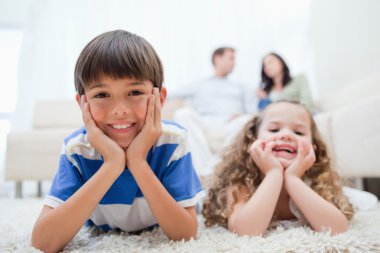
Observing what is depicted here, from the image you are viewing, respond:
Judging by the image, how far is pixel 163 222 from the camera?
0.75 meters

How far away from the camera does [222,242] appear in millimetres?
757

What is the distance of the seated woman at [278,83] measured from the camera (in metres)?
2.53

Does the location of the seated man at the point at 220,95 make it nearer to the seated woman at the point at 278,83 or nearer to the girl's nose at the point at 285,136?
the seated woman at the point at 278,83

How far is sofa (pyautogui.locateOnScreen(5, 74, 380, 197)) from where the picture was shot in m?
1.45

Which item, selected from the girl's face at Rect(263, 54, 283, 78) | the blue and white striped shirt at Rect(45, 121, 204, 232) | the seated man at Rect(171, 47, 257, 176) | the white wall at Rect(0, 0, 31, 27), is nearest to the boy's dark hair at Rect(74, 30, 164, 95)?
the blue and white striped shirt at Rect(45, 121, 204, 232)

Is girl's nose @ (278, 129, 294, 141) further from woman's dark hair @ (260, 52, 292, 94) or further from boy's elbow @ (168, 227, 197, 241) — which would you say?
woman's dark hair @ (260, 52, 292, 94)

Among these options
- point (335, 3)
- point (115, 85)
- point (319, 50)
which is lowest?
point (115, 85)

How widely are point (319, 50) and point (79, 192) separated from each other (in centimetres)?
294

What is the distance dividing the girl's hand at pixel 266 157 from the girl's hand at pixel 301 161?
0.10 ft

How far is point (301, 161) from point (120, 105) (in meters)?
0.53

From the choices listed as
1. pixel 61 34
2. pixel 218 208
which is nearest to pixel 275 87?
pixel 218 208

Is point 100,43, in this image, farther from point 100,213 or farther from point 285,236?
point 285,236

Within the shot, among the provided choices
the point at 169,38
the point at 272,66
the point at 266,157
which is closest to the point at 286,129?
the point at 266,157

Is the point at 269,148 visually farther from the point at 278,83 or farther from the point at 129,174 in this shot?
the point at 278,83
